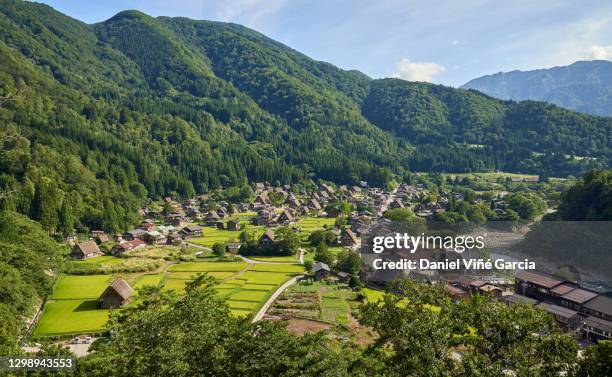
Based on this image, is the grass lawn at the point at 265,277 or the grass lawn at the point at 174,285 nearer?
the grass lawn at the point at 174,285

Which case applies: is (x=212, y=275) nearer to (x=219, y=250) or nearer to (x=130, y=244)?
(x=219, y=250)

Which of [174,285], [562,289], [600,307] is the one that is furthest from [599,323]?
[174,285]

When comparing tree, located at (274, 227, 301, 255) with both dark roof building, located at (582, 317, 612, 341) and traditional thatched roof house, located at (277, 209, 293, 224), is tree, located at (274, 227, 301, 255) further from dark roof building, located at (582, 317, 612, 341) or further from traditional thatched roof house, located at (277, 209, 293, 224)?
dark roof building, located at (582, 317, 612, 341)

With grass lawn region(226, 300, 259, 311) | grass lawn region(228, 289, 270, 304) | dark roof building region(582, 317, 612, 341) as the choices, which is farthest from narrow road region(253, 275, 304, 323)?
dark roof building region(582, 317, 612, 341)

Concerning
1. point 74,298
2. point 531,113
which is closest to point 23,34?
point 74,298

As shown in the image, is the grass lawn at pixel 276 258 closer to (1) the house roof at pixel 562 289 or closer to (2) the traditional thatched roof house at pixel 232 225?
(2) the traditional thatched roof house at pixel 232 225

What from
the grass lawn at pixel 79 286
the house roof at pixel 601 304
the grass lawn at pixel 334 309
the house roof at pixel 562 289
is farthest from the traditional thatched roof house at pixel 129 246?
the house roof at pixel 601 304
